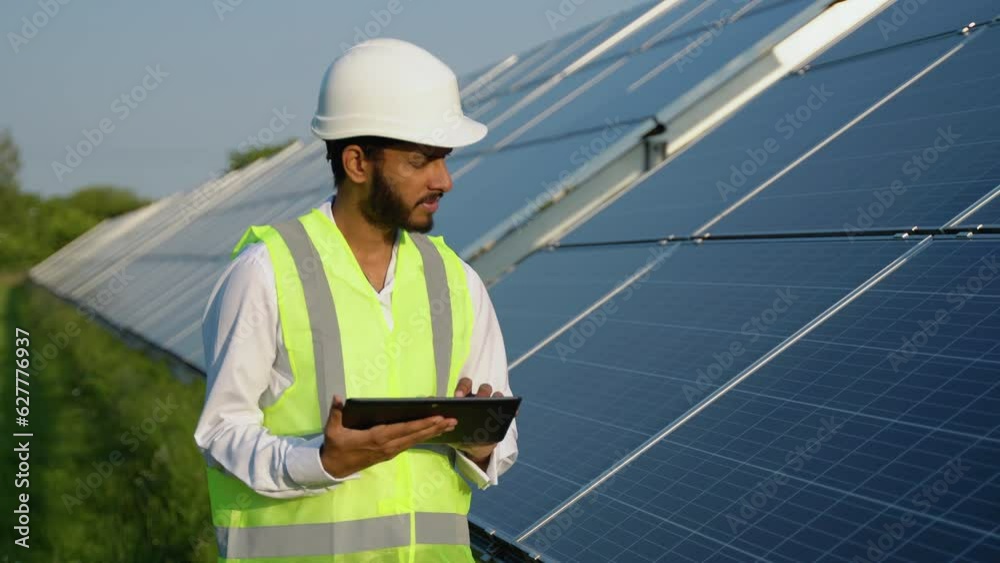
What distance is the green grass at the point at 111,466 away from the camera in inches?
277

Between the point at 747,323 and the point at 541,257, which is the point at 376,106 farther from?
the point at 541,257

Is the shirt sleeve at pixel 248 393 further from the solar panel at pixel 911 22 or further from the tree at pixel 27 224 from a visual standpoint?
the tree at pixel 27 224

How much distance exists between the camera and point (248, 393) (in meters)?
3.17

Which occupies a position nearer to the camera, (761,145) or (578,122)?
(761,145)

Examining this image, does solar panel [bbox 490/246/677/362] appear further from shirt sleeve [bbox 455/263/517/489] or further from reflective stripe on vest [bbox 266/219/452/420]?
reflective stripe on vest [bbox 266/219/452/420]

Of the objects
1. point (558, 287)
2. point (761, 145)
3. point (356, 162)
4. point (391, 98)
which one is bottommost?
point (558, 287)

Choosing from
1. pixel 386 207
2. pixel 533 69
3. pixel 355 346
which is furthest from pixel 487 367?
pixel 533 69

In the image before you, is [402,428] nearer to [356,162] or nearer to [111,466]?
[356,162]

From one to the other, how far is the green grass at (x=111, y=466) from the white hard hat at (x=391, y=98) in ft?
12.0

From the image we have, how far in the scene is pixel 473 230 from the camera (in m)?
8.31

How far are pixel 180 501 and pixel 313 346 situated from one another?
14.8 ft

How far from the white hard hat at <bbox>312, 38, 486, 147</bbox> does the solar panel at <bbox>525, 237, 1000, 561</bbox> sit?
1428 millimetres

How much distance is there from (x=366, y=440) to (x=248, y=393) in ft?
1.43

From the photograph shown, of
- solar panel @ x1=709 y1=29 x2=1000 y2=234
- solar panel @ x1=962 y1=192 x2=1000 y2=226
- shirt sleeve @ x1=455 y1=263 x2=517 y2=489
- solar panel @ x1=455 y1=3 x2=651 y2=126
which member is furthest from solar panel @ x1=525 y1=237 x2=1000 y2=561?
solar panel @ x1=455 y1=3 x2=651 y2=126
